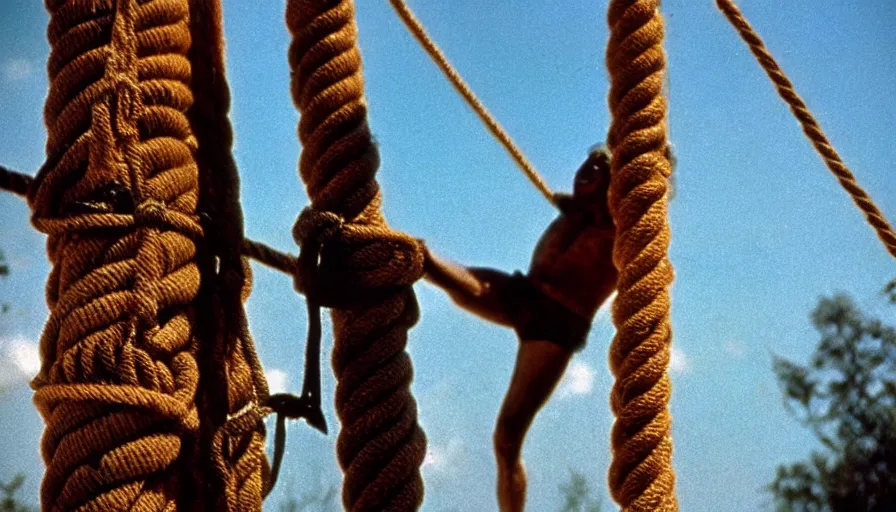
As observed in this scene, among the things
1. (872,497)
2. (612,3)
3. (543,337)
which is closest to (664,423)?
(612,3)

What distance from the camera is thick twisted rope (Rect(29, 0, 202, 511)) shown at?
68cm

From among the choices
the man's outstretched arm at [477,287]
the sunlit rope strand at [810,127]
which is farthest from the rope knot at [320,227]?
the man's outstretched arm at [477,287]

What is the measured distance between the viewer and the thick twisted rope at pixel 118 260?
68 centimetres

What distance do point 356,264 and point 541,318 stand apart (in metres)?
1.68

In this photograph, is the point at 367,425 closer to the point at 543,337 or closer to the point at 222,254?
the point at 222,254

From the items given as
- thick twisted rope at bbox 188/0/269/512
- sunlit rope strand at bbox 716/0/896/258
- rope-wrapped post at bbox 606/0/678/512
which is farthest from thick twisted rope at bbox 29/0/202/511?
sunlit rope strand at bbox 716/0/896/258

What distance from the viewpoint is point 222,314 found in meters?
0.81

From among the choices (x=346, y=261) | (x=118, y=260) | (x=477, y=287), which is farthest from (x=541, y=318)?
(x=118, y=260)

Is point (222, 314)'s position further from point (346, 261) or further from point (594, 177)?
point (594, 177)

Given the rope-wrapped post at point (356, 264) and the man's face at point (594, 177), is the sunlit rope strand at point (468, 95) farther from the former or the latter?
the rope-wrapped post at point (356, 264)

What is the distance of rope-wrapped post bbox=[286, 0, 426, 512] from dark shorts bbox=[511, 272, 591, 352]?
161 centimetres

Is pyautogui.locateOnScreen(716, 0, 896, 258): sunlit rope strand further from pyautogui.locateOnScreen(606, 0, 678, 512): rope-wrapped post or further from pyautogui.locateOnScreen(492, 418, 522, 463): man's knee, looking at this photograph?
pyautogui.locateOnScreen(492, 418, 522, 463): man's knee

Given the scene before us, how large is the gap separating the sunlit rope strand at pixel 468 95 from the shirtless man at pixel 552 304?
0.11 m

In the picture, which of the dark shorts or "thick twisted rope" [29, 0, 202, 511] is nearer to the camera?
"thick twisted rope" [29, 0, 202, 511]
